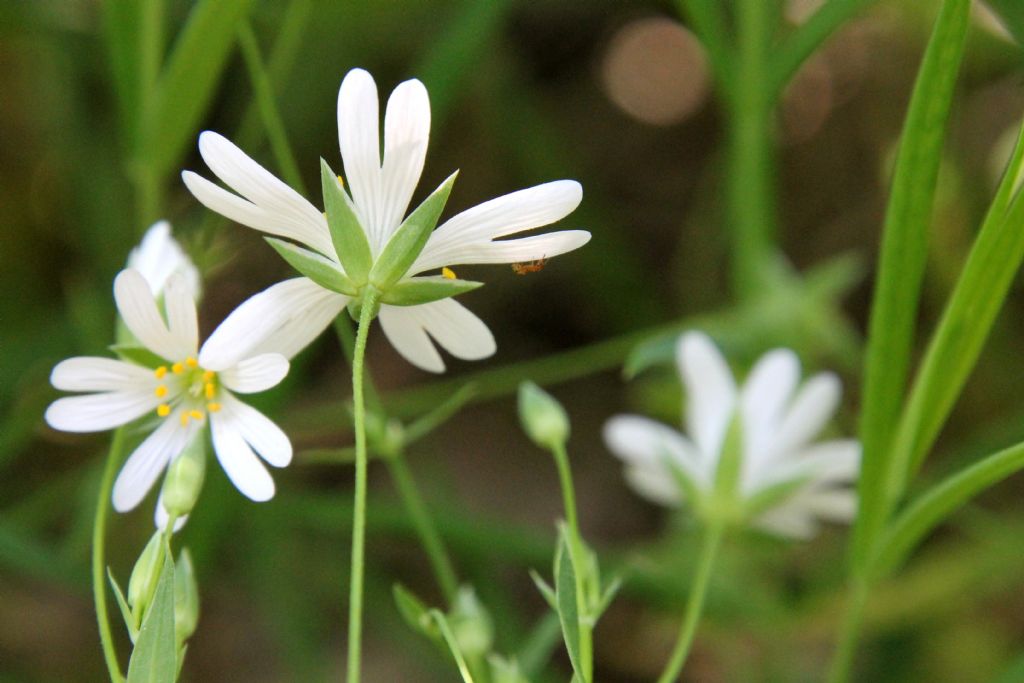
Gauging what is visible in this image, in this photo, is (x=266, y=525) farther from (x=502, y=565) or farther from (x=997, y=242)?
(x=997, y=242)

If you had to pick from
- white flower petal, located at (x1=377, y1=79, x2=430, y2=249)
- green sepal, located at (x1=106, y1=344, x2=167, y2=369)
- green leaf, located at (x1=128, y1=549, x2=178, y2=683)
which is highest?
white flower petal, located at (x1=377, y1=79, x2=430, y2=249)

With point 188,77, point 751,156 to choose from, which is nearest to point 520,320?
point 751,156

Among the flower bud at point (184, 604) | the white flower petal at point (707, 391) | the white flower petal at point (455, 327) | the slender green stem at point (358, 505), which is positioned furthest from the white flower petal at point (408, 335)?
the white flower petal at point (707, 391)

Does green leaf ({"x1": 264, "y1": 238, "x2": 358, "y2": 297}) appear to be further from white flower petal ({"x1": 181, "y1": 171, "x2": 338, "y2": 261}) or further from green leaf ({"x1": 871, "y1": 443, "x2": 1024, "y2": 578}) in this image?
green leaf ({"x1": 871, "y1": 443, "x2": 1024, "y2": 578})

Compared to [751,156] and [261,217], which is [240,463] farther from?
[751,156]

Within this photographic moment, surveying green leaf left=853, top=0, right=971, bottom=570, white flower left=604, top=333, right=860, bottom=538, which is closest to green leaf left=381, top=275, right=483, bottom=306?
green leaf left=853, top=0, right=971, bottom=570

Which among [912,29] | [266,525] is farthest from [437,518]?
[912,29]

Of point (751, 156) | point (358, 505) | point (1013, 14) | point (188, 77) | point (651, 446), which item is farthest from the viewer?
point (751, 156)
